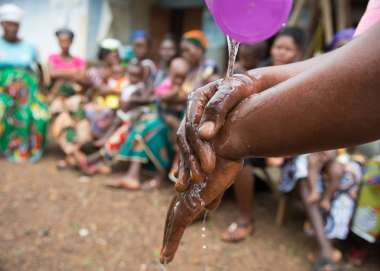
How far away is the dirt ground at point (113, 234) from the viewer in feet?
9.22

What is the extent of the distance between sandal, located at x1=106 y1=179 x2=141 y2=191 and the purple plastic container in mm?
3093

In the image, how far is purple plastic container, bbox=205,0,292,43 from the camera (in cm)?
122

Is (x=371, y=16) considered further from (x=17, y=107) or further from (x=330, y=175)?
(x=17, y=107)

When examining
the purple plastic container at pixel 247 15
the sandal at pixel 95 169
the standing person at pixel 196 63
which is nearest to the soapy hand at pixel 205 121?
the purple plastic container at pixel 247 15

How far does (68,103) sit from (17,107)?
2.09ft

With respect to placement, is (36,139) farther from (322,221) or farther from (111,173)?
(322,221)

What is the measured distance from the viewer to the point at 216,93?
3.48 feet

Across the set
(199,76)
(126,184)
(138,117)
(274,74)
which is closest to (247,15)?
(274,74)

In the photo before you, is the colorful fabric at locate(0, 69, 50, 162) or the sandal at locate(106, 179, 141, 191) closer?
the sandal at locate(106, 179, 141, 191)

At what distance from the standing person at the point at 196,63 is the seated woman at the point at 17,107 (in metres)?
2.07

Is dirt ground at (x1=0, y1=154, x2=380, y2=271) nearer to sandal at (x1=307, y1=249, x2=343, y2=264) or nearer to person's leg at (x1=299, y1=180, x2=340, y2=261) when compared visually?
sandal at (x1=307, y1=249, x2=343, y2=264)

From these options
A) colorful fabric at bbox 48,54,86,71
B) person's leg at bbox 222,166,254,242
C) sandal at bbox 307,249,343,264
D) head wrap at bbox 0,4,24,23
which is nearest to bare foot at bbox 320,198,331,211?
sandal at bbox 307,249,343,264

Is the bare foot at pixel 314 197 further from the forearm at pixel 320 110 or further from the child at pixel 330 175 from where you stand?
the forearm at pixel 320 110

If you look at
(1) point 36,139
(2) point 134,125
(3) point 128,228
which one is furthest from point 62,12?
(3) point 128,228
